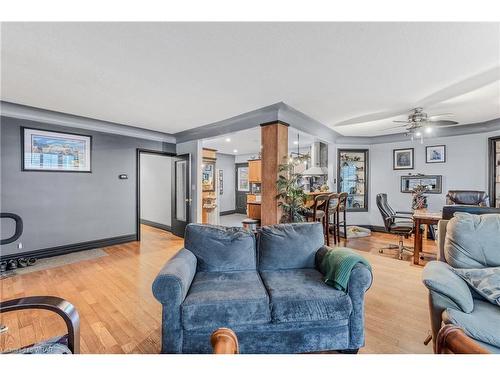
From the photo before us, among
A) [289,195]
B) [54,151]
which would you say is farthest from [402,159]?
[54,151]

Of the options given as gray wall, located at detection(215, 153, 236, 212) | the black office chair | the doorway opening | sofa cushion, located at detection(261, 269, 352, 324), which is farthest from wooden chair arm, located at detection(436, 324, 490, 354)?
gray wall, located at detection(215, 153, 236, 212)

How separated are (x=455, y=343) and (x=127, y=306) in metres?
2.67

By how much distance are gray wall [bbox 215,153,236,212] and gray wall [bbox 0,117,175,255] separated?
3.86m

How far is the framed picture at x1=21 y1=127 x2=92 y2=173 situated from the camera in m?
3.77

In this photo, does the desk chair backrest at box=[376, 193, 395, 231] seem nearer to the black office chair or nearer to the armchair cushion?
the black office chair

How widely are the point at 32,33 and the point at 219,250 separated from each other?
238 centimetres

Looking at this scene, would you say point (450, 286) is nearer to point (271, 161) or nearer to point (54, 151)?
point (271, 161)

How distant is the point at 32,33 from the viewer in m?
1.88

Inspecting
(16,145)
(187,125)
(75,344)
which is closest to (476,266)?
(75,344)

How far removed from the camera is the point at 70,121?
4.13 metres

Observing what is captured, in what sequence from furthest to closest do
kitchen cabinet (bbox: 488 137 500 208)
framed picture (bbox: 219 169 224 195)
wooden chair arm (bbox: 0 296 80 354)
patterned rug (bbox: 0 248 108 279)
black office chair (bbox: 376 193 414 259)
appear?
framed picture (bbox: 219 169 224 195) < kitchen cabinet (bbox: 488 137 500 208) < black office chair (bbox: 376 193 414 259) < patterned rug (bbox: 0 248 108 279) < wooden chair arm (bbox: 0 296 80 354)

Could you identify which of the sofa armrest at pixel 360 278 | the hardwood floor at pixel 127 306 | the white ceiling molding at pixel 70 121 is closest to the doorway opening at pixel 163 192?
the white ceiling molding at pixel 70 121

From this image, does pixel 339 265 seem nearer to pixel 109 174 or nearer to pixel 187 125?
pixel 187 125

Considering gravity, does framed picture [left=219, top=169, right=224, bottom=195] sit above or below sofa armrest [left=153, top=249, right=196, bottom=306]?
above
